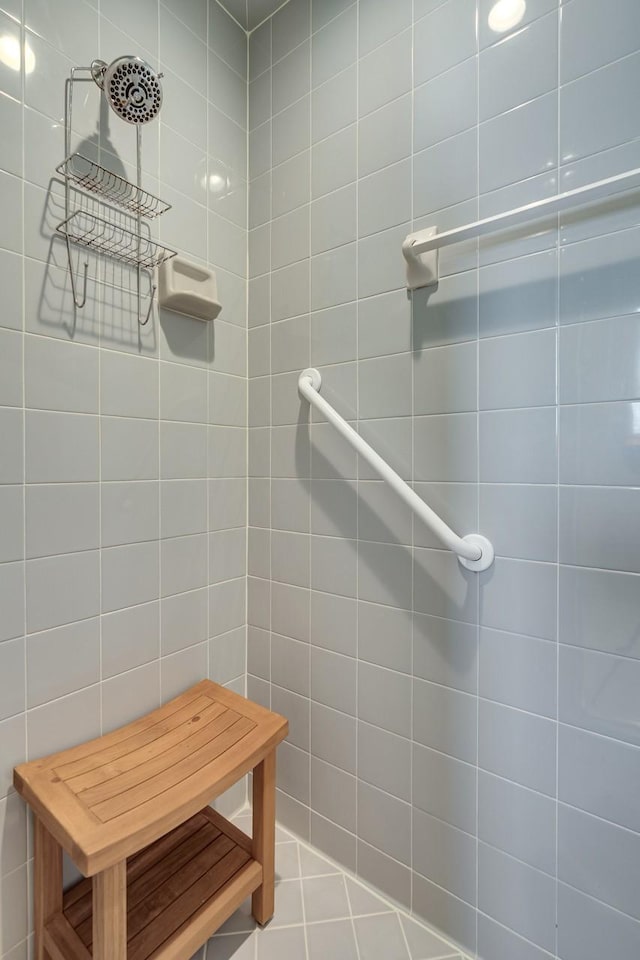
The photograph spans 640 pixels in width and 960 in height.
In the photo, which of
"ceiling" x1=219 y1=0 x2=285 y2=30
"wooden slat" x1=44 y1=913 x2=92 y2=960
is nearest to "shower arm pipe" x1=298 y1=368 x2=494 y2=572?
A: "wooden slat" x1=44 y1=913 x2=92 y2=960

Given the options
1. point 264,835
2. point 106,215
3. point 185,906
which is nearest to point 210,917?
point 185,906

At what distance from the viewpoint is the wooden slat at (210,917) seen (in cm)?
81

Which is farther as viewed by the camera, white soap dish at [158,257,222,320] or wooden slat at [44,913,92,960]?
white soap dish at [158,257,222,320]

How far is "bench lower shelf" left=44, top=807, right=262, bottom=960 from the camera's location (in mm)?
815

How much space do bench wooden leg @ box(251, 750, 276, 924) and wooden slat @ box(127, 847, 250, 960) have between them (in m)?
0.05

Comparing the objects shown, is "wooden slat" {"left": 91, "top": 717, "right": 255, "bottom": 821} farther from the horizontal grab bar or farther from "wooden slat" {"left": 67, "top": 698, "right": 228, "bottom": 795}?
the horizontal grab bar

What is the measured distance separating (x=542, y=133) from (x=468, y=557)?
844 mm

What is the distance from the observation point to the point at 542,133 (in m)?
0.83

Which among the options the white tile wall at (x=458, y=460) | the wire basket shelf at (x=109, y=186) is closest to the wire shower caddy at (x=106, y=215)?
the wire basket shelf at (x=109, y=186)

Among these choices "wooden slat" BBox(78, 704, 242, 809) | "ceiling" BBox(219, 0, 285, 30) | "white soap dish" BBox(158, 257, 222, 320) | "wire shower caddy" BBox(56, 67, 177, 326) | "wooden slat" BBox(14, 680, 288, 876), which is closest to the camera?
"wooden slat" BBox(14, 680, 288, 876)

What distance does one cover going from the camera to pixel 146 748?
94cm

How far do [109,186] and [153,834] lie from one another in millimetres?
1323

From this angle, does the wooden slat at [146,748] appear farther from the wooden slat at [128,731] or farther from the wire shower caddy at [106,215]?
the wire shower caddy at [106,215]

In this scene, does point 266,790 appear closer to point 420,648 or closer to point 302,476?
point 420,648
